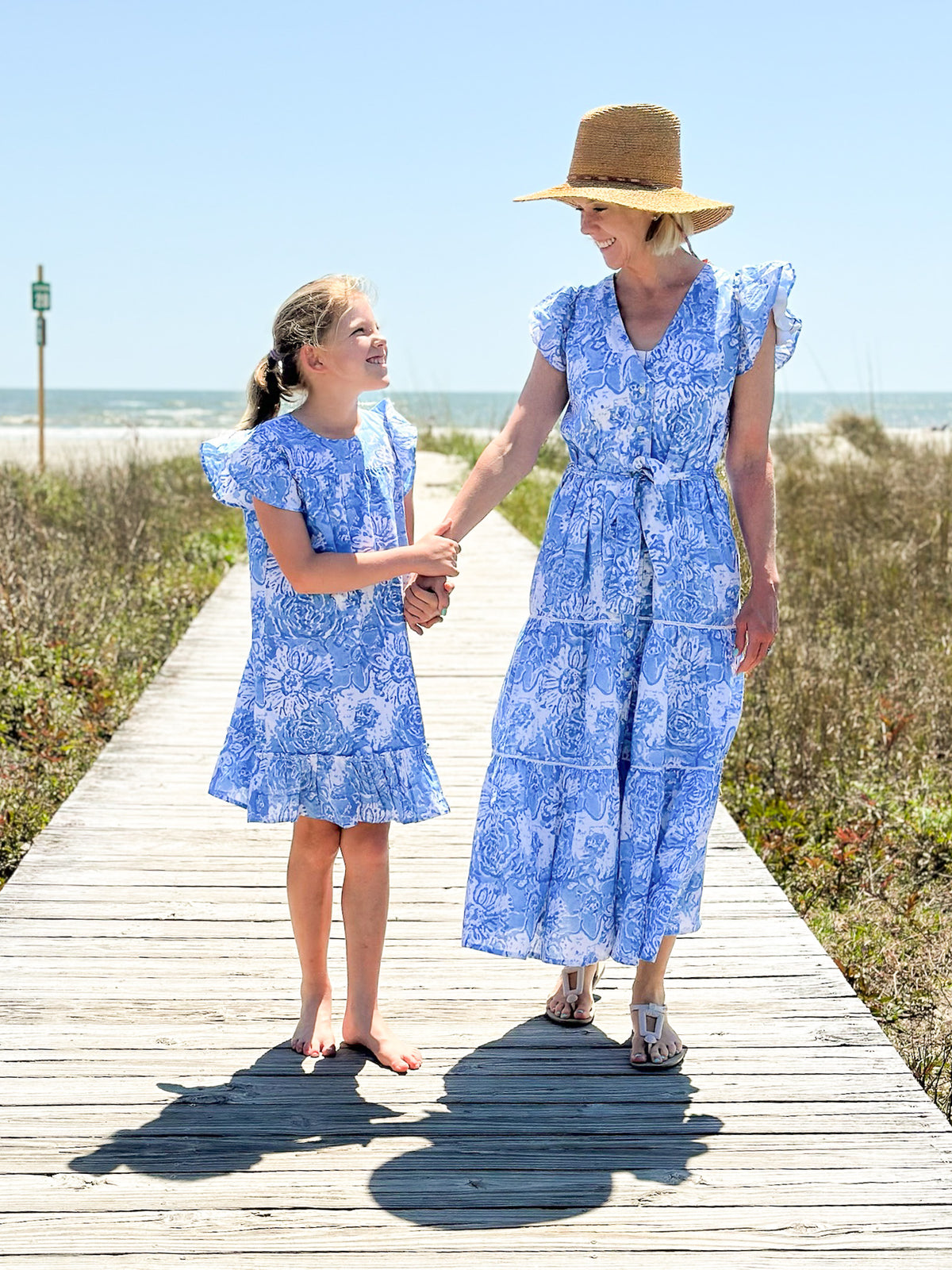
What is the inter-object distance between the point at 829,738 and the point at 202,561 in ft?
17.2

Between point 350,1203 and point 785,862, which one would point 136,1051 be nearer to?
point 350,1203

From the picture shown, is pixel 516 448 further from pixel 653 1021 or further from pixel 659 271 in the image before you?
pixel 653 1021

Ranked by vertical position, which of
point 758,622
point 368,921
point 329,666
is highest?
point 758,622

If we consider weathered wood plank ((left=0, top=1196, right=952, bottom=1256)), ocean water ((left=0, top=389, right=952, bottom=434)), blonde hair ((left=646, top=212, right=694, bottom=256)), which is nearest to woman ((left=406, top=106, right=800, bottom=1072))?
blonde hair ((left=646, top=212, right=694, bottom=256))

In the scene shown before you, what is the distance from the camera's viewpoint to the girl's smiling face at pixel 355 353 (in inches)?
107

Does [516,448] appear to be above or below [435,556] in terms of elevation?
above

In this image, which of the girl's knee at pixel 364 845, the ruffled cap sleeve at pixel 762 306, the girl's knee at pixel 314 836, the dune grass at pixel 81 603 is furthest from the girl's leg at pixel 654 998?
the dune grass at pixel 81 603

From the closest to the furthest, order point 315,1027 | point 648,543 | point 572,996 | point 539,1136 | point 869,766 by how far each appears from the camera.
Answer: point 539,1136 < point 648,543 < point 315,1027 < point 572,996 < point 869,766

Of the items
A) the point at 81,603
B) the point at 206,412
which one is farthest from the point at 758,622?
the point at 206,412

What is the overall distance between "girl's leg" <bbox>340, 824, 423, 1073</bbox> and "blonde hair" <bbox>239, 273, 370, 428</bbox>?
89 cm

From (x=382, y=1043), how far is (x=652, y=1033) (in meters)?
0.56

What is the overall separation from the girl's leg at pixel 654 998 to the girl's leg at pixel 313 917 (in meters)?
0.64

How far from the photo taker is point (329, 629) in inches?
109

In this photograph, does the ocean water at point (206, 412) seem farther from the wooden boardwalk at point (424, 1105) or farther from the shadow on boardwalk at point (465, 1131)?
the shadow on boardwalk at point (465, 1131)
